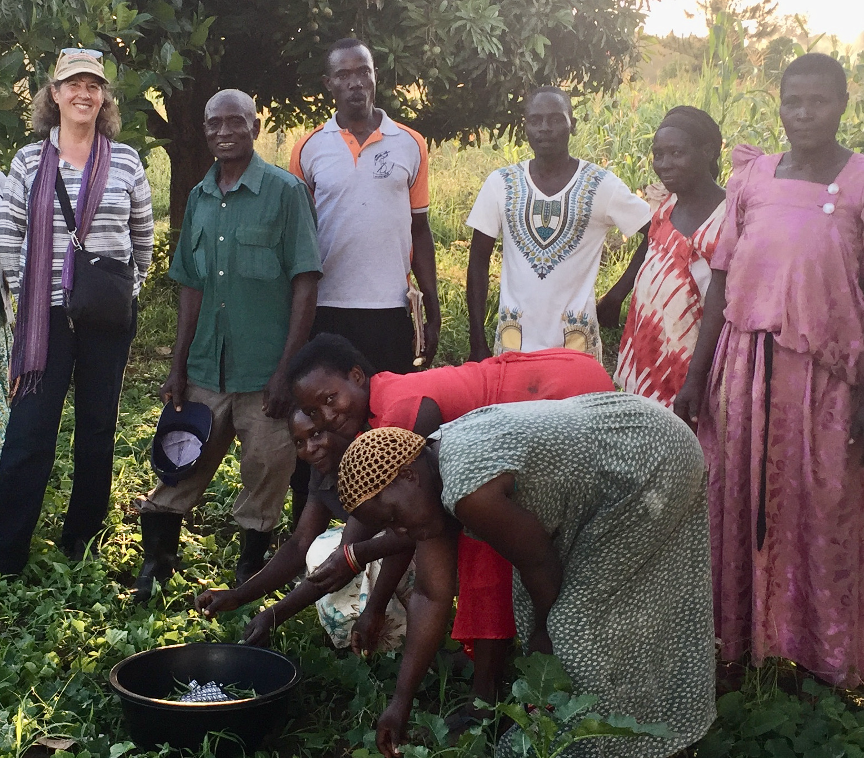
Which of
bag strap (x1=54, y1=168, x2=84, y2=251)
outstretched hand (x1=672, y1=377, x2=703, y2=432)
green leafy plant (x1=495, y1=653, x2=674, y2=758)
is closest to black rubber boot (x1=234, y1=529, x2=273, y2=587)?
bag strap (x1=54, y1=168, x2=84, y2=251)

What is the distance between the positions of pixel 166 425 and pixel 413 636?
1721 mm

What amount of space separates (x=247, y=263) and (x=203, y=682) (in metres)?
1.54

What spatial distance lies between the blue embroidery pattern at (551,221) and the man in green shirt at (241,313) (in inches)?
32.1

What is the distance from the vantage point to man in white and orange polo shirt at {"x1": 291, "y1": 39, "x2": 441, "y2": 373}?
428cm

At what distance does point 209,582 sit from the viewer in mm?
4105

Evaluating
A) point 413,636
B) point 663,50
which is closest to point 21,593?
point 413,636

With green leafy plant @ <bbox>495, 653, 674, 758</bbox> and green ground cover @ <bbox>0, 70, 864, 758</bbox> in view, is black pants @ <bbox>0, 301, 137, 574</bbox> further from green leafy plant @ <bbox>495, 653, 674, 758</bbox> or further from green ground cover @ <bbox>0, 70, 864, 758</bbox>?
green leafy plant @ <bbox>495, 653, 674, 758</bbox>

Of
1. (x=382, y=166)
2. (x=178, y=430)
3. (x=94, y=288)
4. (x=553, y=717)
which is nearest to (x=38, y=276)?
(x=94, y=288)

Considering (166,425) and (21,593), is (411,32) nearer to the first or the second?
(166,425)

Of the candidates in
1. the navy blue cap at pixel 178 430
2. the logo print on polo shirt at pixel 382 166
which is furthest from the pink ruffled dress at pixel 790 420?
the navy blue cap at pixel 178 430

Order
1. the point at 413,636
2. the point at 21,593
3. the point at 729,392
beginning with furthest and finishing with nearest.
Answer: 1. the point at 21,593
2. the point at 729,392
3. the point at 413,636

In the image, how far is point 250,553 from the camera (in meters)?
4.16

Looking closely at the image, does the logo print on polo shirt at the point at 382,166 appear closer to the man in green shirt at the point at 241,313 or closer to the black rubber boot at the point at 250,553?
the man in green shirt at the point at 241,313

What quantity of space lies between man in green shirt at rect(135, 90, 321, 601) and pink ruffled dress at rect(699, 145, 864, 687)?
1.55m
